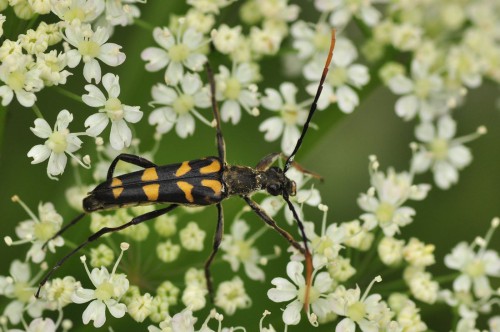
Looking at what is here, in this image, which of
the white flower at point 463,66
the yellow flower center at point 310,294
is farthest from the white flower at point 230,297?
the white flower at point 463,66

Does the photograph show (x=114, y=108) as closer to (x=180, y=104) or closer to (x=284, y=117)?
(x=180, y=104)

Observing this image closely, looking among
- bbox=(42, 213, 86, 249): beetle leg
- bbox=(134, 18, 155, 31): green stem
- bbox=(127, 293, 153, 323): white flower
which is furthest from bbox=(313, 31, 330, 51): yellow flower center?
bbox=(127, 293, 153, 323): white flower

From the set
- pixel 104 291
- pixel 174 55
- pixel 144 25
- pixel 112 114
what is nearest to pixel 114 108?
pixel 112 114

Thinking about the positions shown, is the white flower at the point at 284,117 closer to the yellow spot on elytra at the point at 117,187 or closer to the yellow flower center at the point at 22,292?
the yellow spot on elytra at the point at 117,187

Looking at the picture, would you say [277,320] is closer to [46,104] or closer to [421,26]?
[46,104]

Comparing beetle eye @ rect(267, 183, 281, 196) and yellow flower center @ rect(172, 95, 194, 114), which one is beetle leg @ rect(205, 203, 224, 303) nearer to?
beetle eye @ rect(267, 183, 281, 196)
